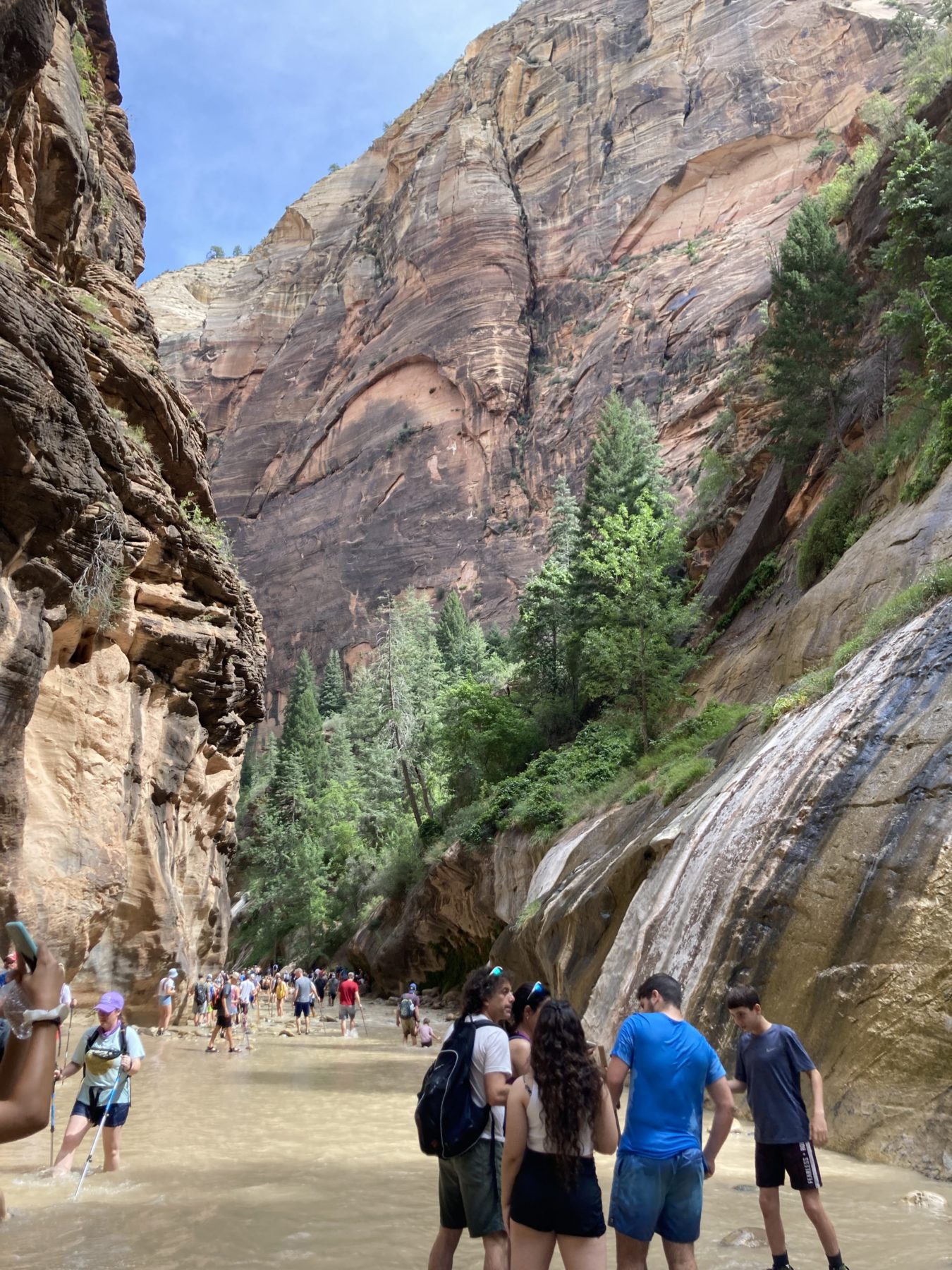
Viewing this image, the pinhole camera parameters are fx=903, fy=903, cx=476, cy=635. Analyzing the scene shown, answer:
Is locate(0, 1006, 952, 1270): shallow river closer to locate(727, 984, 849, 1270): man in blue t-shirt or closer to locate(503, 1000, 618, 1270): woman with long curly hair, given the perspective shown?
locate(727, 984, 849, 1270): man in blue t-shirt

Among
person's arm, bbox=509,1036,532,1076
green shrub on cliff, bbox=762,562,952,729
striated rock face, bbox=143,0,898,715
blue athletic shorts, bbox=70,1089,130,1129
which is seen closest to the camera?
person's arm, bbox=509,1036,532,1076

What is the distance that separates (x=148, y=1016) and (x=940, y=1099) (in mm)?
18419

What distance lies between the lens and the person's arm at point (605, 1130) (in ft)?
11.9

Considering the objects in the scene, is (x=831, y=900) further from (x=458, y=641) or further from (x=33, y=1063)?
(x=458, y=641)

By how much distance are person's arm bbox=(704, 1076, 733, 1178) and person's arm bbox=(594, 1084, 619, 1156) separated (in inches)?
26.1

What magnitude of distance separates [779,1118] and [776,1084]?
16 cm

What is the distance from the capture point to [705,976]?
9.55m

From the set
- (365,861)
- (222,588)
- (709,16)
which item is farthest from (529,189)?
(222,588)

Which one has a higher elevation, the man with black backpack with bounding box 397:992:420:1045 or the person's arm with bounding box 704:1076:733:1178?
the person's arm with bounding box 704:1076:733:1178

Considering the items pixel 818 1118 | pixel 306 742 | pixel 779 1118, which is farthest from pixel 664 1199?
pixel 306 742

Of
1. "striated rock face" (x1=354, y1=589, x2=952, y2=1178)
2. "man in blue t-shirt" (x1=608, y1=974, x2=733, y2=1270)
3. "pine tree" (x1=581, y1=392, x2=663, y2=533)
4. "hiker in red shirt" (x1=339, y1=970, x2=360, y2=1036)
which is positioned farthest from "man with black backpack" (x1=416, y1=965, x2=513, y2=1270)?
"pine tree" (x1=581, y1=392, x2=663, y2=533)

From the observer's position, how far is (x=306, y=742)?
58.0 m

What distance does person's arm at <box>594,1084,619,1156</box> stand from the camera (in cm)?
363

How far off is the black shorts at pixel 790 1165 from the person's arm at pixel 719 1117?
68 centimetres
